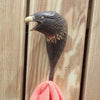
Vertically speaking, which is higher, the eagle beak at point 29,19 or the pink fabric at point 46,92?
the eagle beak at point 29,19

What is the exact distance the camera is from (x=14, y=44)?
390 mm

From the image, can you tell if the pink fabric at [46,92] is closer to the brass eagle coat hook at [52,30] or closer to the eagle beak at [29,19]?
the brass eagle coat hook at [52,30]

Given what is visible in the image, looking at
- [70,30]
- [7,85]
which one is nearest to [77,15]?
[70,30]

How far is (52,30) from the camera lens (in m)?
0.34

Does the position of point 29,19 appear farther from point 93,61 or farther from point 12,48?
point 93,61

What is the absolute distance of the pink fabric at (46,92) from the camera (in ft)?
1.16

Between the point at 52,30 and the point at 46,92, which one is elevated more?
the point at 52,30

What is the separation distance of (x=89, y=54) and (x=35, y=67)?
16 centimetres

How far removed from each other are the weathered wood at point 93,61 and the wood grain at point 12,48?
194mm

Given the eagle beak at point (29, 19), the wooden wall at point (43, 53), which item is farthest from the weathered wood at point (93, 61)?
the eagle beak at point (29, 19)

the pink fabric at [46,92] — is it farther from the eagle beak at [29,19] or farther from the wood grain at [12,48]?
the eagle beak at [29,19]

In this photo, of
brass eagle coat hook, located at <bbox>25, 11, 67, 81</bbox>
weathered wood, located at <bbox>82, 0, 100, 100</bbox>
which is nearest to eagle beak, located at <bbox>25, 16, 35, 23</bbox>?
brass eagle coat hook, located at <bbox>25, 11, 67, 81</bbox>

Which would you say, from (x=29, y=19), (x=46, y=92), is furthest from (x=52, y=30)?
(x=46, y=92)

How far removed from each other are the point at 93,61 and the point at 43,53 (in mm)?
149
